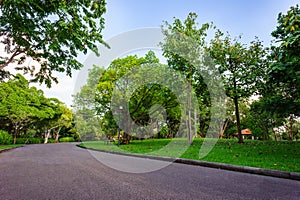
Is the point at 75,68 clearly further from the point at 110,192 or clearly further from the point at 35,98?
the point at 35,98

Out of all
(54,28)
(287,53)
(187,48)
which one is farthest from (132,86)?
(287,53)

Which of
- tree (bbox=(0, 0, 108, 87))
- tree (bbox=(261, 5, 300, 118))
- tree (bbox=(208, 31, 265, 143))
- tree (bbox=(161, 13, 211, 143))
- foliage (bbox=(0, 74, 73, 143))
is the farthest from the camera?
foliage (bbox=(0, 74, 73, 143))

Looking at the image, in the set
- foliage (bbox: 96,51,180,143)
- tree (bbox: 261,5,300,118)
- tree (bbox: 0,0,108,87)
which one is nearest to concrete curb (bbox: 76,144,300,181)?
tree (bbox: 261,5,300,118)

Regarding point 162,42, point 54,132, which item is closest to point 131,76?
point 162,42

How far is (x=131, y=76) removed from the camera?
1775cm

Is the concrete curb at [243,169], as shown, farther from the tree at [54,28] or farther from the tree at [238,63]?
the tree at [238,63]

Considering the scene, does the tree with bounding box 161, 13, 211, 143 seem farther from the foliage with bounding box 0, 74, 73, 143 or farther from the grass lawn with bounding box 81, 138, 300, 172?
the foliage with bounding box 0, 74, 73, 143

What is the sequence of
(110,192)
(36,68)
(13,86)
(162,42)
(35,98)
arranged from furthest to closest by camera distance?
(35,98), (13,86), (162,42), (36,68), (110,192)

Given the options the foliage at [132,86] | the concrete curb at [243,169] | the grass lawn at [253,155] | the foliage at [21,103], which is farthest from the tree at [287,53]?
the foliage at [21,103]

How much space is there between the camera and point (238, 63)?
1270 centimetres

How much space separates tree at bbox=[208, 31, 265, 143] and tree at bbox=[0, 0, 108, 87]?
924 centimetres

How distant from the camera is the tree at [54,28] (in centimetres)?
521

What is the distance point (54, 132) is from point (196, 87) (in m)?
42.4

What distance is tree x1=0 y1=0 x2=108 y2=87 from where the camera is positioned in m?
5.21
